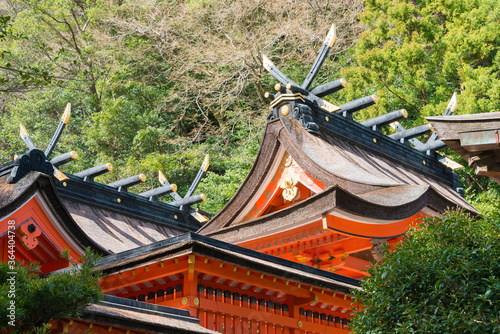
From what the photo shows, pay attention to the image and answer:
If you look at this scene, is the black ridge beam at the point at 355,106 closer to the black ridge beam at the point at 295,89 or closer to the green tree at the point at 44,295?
the black ridge beam at the point at 295,89

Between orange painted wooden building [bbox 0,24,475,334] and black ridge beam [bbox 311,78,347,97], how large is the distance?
52 millimetres

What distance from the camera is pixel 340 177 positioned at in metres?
7.50

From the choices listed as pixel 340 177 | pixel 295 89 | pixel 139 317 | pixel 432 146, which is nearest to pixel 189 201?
pixel 295 89

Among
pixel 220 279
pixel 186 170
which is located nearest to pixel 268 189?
pixel 220 279

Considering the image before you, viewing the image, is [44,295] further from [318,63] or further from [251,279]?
[318,63]

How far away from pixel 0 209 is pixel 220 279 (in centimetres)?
291

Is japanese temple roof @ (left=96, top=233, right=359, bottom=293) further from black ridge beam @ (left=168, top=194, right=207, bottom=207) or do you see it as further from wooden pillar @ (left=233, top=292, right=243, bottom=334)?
black ridge beam @ (left=168, top=194, right=207, bottom=207)

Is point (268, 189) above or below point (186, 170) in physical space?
below

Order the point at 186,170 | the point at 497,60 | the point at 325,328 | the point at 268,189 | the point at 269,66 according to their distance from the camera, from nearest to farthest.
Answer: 1. the point at 325,328
2. the point at 268,189
3. the point at 269,66
4. the point at 497,60
5. the point at 186,170

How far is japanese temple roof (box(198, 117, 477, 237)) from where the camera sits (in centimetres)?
705

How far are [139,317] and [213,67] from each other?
1975 cm

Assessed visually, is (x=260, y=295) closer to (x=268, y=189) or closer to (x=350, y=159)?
(x=268, y=189)

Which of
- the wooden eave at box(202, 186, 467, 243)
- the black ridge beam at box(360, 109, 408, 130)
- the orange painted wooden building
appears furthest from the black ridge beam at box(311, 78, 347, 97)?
the wooden eave at box(202, 186, 467, 243)

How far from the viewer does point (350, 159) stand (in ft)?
28.0
